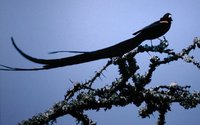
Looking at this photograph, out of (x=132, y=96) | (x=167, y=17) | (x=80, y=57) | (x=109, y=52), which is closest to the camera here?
(x=80, y=57)

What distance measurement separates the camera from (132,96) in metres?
3.89

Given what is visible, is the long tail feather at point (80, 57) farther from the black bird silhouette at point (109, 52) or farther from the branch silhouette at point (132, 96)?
the branch silhouette at point (132, 96)

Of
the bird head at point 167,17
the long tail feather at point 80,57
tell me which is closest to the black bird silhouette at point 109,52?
the long tail feather at point 80,57

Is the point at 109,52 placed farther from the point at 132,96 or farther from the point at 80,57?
the point at 132,96

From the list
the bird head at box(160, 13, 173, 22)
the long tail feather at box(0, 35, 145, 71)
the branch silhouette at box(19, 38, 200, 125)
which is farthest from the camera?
the bird head at box(160, 13, 173, 22)

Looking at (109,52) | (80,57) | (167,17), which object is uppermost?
(167,17)

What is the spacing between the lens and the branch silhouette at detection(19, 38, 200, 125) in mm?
3480

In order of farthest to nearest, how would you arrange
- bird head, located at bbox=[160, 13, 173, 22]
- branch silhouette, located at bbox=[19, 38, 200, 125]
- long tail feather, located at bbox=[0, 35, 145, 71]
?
bird head, located at bbox=[160, 13, 173, 22] → branch silhouette, located at bbox=[19, 38, 200, 125] → long tail feather, located at bbox=[0, 35, 145, 71]

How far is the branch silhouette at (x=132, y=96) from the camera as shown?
348 centimetres

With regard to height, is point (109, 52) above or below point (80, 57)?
above

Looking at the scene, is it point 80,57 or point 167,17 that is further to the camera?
point 167,17

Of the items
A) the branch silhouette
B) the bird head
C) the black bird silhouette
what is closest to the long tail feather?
the black bird silhouette

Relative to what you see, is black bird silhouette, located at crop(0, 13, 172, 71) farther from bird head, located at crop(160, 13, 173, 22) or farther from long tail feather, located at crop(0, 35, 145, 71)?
bird head, located at crop(160, 13, 173, 22)

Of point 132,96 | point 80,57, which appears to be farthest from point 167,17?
point 80,57
